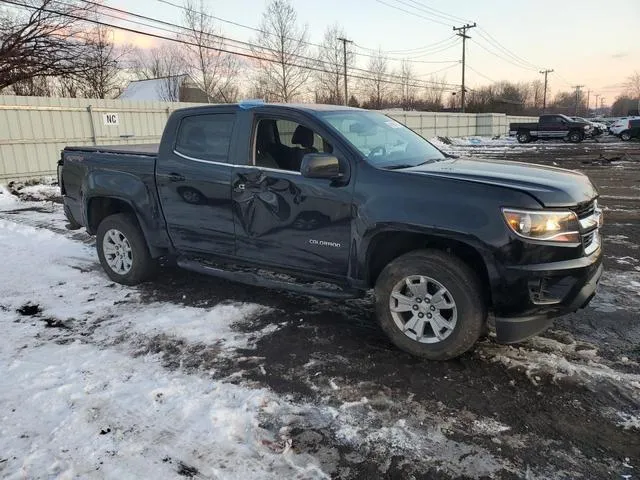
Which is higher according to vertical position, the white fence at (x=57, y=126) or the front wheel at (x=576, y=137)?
the white fence at (x=57, y=126)

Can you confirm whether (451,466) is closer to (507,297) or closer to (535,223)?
(507,297)

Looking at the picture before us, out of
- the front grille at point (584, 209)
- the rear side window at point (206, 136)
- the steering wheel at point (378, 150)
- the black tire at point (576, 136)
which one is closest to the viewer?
the front grille at point (584, 209)

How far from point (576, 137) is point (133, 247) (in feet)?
124

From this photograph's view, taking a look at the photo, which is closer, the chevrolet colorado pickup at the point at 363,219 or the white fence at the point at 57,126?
the chevrolet colorado pickup at the point at 363,219

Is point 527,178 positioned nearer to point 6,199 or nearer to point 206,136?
point 206,136

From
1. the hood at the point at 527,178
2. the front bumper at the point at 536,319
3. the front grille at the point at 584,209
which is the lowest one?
the front bumper at the point at 536,319

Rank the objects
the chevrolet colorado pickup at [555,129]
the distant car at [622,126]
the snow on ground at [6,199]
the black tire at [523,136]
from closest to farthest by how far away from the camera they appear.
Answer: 1. the snow on ground at [6,199]
2. the distant car at [622,126]
3. the chevrolet colorado pickup at [555,129]
4. the black tire at [523,136]

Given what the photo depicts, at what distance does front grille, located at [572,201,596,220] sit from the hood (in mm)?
38

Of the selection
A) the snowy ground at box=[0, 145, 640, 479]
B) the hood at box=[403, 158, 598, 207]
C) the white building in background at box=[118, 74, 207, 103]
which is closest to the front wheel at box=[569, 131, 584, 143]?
the white building in background at box=[118, 74, 207, 103]

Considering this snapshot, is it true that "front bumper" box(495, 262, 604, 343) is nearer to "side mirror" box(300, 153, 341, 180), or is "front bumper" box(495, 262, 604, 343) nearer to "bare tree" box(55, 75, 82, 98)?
"side mirror" box(300, 153, 341, 180)

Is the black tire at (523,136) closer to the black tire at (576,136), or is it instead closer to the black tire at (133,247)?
the black tire at (576,136)

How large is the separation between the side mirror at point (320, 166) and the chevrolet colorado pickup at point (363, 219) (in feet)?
0.06

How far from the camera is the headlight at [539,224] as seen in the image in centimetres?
322

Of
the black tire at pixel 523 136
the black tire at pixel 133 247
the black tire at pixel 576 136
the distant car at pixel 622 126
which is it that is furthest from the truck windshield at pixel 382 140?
the distant car at pixel 622 126
